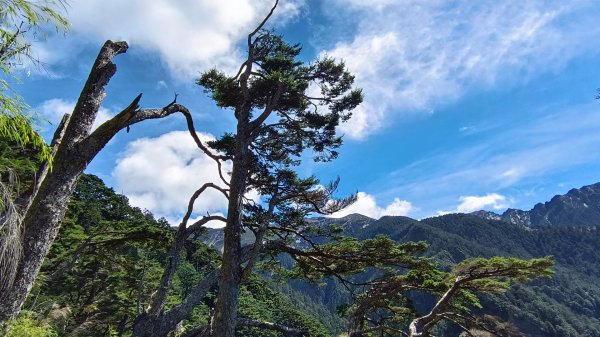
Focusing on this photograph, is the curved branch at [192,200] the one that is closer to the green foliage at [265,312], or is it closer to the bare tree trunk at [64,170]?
the bare tree trunk at [64,170]

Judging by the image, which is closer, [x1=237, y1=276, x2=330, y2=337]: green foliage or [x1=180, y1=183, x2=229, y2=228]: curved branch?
[x1=180, y1=183, x2=229, y2=228]: curved branch

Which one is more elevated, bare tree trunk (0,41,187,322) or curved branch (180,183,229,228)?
curved branch (180,183,229,228)

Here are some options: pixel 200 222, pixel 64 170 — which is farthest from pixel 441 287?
pixel 64 170

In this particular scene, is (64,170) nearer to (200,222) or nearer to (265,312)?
(200,222)

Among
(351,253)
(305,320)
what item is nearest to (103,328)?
(351,253)

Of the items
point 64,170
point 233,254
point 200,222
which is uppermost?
point 200,222

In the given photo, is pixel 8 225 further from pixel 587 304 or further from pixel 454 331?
pixel 587 304

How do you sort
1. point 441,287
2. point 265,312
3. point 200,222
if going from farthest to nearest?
point 265,312, point 441,287, point 200,222

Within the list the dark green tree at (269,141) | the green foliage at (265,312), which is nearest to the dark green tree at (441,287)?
the dark green tree at (269,141)

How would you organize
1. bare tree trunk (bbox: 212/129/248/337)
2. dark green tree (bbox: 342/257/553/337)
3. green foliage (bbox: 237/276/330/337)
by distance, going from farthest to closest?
green foliage (bbox: 237/276/330/337) < dark green tree (bbox: 342/257/553/337) < bare tree trunk (bbox: 212/129/248/337)

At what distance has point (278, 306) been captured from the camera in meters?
52.0

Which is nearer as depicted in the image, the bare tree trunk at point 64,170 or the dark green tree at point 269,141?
the bare tree trunk at point 64,170

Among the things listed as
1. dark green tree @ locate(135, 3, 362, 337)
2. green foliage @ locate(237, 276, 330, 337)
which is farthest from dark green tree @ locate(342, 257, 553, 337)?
green foliage @ locate(237, 276, 330, 337)

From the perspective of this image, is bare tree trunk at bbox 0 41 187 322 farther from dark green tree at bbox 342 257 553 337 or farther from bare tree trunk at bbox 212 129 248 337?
dark green tree at bbox 342 257 553 337
